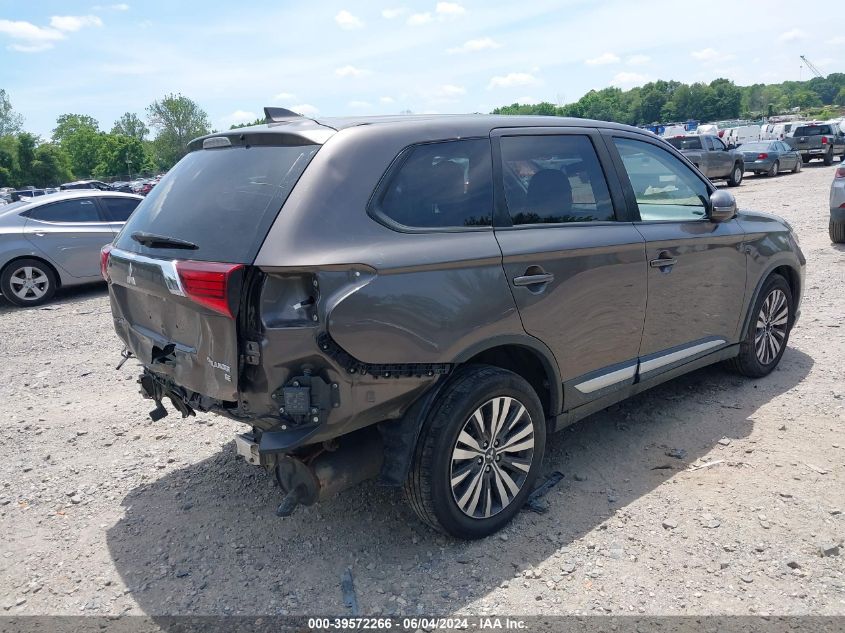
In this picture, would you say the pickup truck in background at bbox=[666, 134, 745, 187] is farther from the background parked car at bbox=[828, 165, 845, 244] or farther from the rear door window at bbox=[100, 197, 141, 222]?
the rear door window at bbox=[100, 197, 141, 222]

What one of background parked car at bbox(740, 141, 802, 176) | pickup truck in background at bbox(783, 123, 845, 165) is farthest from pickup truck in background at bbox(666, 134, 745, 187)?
pickup truck in background at bbox(783, 123, 845, 165)

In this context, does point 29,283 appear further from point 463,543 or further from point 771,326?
point 771,326

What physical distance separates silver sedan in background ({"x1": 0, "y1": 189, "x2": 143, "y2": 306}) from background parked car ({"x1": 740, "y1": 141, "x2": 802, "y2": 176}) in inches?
918

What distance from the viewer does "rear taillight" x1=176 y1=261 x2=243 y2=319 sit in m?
2.69

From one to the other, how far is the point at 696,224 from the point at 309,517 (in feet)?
9.95

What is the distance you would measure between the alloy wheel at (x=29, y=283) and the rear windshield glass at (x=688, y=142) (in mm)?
20494

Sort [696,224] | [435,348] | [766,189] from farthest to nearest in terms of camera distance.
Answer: [766,189] < [696,224] < [435,348]

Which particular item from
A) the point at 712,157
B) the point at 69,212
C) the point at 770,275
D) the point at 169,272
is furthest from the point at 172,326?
the point at 712,157

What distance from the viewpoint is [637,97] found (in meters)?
140

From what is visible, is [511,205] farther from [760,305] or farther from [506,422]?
[760,305]

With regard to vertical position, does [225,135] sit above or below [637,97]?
below

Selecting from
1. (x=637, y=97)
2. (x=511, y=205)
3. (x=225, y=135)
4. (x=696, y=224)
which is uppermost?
(x=637, y=97)

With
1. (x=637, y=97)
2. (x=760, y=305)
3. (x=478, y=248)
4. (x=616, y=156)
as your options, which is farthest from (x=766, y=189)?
(x=637, y=97)

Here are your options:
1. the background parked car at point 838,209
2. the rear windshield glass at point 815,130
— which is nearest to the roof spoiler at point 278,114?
the background parked car at point 838,209
